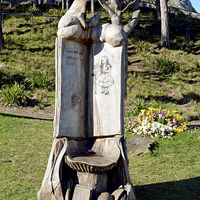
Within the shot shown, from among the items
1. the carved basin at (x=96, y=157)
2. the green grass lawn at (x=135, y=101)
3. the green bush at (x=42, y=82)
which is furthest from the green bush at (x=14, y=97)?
the carved basin at (x=96, y=157)

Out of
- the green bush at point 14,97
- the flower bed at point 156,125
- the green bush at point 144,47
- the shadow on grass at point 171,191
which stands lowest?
the shadow on grass at point 171,191

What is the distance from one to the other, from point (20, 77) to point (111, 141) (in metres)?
9.93

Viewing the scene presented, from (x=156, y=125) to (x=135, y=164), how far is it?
1877 millimetres

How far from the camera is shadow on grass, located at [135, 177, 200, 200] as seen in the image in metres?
4.95

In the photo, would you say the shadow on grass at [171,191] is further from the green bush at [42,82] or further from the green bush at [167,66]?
the green bush at [167,66]

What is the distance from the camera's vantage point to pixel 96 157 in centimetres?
401

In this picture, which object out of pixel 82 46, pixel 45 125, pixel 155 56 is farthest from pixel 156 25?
pixel 82 46

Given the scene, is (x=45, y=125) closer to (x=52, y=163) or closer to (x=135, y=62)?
(x=52, y=163)

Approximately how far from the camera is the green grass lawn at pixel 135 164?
5094 mm

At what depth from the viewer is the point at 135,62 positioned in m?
16.6

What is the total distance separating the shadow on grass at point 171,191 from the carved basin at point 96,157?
1.23m

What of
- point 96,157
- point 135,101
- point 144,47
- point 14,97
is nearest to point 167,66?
point 144,47

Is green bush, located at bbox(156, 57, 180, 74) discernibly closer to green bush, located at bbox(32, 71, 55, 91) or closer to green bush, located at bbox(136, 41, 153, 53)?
green bush, located at bbox(136, 41, 153, 53)

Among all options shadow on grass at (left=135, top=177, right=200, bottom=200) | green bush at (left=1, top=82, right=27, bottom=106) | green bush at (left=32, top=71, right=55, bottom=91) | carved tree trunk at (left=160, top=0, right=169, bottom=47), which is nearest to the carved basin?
shadow on grass at (left=135, top=177, right=200, bottom=200)
